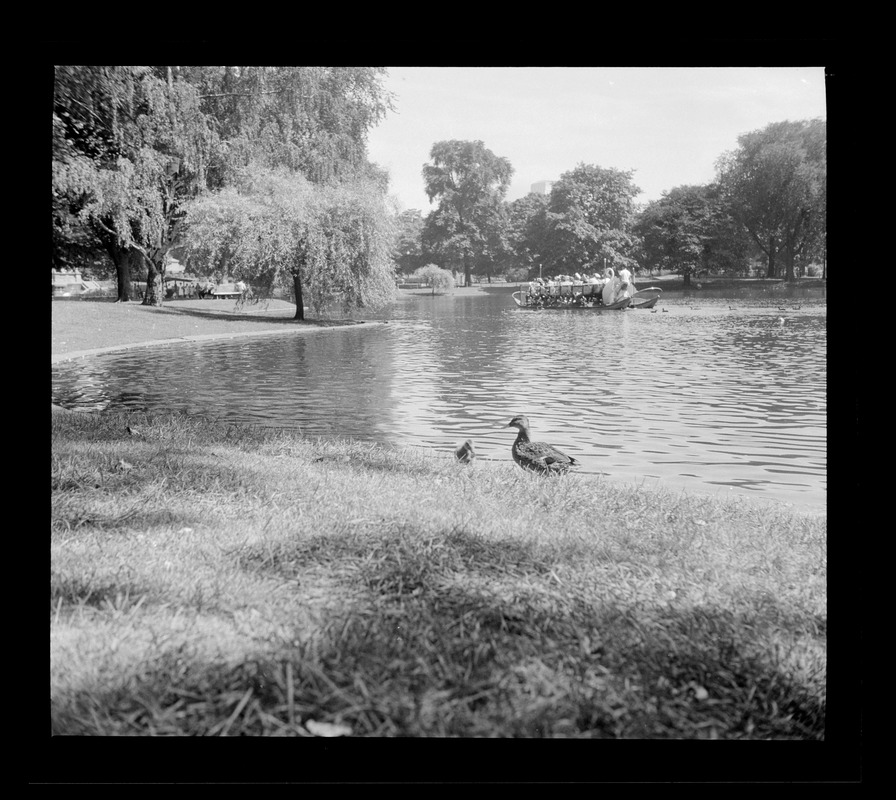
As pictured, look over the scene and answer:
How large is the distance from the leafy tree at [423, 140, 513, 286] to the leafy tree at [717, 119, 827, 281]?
0.93 m

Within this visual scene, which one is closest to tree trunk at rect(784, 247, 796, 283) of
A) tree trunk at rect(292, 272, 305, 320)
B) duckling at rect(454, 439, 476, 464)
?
duckling at rect(454, 439, 476, 464)

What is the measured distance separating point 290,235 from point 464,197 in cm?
121

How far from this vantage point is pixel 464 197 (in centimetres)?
351

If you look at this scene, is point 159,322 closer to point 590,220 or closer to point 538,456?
point 538,456

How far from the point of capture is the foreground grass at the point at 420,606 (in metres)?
2.34

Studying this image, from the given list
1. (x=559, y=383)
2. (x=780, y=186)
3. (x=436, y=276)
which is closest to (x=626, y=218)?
(x=780, y=186)

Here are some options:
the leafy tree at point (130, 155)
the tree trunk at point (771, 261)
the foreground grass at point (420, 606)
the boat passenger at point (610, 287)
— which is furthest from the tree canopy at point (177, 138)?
the tree trunk at point (771, 261)

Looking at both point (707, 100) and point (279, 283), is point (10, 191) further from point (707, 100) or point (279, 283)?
point (707, 100)

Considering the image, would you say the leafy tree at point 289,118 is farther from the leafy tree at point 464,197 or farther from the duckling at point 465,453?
the duckling at point 465,453

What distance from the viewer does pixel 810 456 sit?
10.2ft

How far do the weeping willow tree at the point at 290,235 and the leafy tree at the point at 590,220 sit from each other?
2.80 feet

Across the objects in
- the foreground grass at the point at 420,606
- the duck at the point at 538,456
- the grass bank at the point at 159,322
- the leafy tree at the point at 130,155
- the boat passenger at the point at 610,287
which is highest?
the leafy tree at the point at 130,155

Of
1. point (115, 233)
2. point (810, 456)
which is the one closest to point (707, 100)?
point (810, 456)
